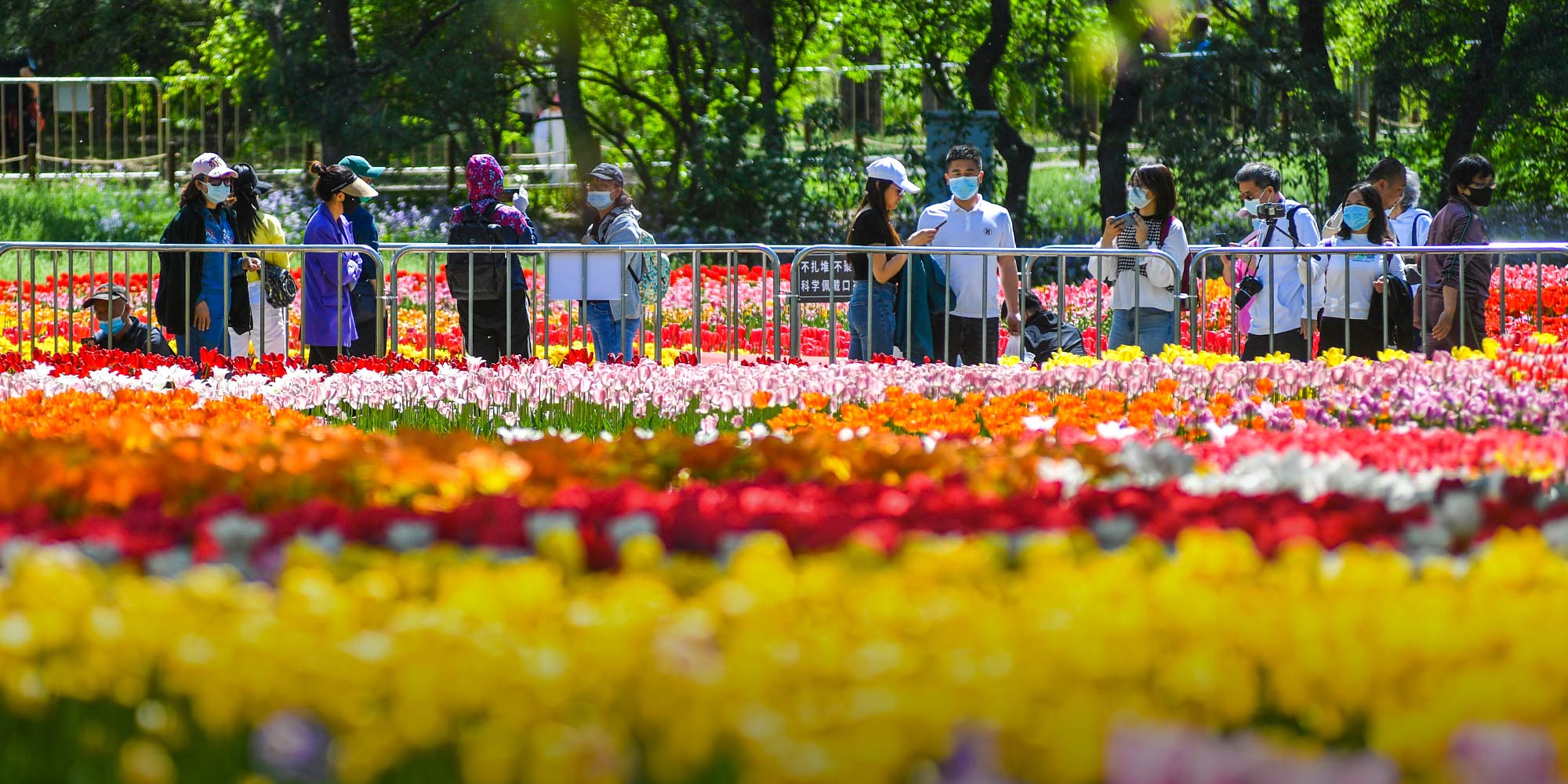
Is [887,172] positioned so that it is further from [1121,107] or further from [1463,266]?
[1121,107]

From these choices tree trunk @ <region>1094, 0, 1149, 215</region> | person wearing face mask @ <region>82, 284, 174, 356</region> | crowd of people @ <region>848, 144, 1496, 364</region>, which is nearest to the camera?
crowd of people @ <region>848, 144, 1496, 364</region>

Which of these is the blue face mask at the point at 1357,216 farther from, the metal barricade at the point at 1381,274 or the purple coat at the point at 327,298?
the purple coat at the point at 327,298

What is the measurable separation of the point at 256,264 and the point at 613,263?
1898 mm

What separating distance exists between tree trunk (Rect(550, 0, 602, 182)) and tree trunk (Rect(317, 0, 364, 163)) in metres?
2.50

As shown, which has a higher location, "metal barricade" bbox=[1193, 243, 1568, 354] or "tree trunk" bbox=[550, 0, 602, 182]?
"tree trunk" bbox=[550, 0, 602, 182]

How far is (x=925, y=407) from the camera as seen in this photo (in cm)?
720

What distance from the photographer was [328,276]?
34.2 ft

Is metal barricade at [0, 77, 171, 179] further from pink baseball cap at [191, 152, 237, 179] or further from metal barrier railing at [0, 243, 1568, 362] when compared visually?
metal barrier railing at [0, 243, 1568, 362]

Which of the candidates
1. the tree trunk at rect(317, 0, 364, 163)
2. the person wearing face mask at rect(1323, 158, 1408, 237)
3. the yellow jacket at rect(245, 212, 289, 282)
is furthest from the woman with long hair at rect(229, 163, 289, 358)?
the tree trunk at rect(317, 0, 364, 163)

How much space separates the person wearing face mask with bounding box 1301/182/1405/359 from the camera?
9914 mm

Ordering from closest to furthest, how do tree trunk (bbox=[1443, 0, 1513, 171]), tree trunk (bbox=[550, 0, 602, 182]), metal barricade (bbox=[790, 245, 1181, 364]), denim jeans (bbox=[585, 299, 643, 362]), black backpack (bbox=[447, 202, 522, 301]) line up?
1. metal barricade (bbox=[790, 245, 1181, 364])
2. black backpack (bbox=[447, 202, 522, 301])
3. denim jeans (bbox=[585, 299, 643, 362])
4. tree trunk (bbox=[1443, 0, 1513, 171])
5. tree trunk (bbox=[550, 0, 602, 182])

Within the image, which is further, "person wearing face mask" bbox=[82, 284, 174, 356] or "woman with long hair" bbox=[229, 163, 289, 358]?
"person wearing face mask" bbox=[82, 284, 174, 356]

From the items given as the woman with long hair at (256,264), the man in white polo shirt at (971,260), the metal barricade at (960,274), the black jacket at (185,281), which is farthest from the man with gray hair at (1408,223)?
the black jacket at (185,281)

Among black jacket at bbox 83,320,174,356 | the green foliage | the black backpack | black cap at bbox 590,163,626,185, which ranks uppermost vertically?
the green foliage
